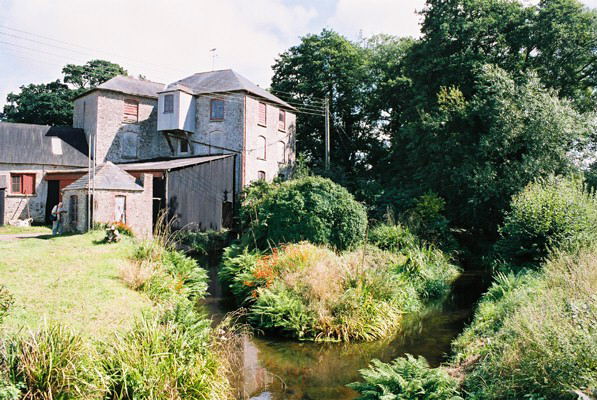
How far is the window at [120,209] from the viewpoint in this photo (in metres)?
18.1

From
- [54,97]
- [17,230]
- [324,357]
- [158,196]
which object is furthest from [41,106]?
[324,357]

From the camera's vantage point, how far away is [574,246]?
38.8ft

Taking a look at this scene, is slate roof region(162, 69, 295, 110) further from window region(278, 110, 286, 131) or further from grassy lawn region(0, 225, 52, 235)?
grassy lawn region(0, 225, 52, 235)

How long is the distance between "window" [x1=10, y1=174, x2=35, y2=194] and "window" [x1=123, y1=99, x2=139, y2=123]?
6838 mm

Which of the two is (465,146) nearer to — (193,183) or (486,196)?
(486,196)

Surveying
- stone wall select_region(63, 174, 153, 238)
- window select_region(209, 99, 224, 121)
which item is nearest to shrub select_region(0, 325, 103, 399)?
stone wall select_region(63, 174, 153, 238)

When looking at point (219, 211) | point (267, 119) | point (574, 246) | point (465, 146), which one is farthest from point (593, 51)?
point (219, 211)

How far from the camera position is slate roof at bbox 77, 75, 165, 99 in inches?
1139

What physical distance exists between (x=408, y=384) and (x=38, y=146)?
27.7 m

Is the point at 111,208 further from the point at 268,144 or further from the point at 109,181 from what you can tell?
the point at 268,144

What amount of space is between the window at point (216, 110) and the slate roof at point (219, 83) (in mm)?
681

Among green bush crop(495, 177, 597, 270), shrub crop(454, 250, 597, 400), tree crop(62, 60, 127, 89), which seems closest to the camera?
shrub crop(454, 250, 597, 400)

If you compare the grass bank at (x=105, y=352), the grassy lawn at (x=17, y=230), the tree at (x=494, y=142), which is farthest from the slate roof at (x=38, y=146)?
the tree at (x=494, y=142)

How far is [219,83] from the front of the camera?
1155 inches
